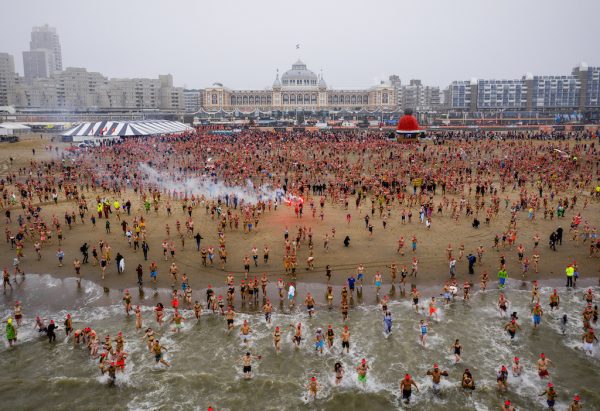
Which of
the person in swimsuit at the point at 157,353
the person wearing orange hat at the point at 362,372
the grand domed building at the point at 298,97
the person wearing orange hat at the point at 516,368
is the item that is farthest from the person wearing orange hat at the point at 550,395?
the grand domed building at the point at 298,97

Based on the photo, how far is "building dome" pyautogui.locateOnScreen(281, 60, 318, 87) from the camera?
5645 inches

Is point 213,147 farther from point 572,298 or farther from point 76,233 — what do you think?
point 572,298

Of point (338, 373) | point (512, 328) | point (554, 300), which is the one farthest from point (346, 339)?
point (554, 300)

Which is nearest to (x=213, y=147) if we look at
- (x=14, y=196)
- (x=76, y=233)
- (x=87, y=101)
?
(x=14, y=196)

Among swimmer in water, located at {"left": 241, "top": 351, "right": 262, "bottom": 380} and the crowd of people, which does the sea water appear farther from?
the crowd of people

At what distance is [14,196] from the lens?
105ft

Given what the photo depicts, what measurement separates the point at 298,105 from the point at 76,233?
393 ft

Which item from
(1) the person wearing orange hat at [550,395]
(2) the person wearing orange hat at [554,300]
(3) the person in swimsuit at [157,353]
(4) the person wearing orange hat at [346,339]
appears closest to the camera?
(1) the person wearing orange hat at [550,395]

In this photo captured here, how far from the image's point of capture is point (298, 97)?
13962cm

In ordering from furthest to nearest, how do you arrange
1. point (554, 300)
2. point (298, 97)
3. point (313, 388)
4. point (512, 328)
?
point (298, 97) → point (554, 300) → point (512, 328) → point (313, 388)

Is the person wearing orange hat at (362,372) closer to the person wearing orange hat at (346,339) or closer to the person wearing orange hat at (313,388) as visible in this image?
the person wearing orange hat at (313,388)

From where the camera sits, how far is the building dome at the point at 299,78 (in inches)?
5645

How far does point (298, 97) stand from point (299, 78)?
7.88 meters

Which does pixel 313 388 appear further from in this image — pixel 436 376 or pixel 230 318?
pixel 230 318
